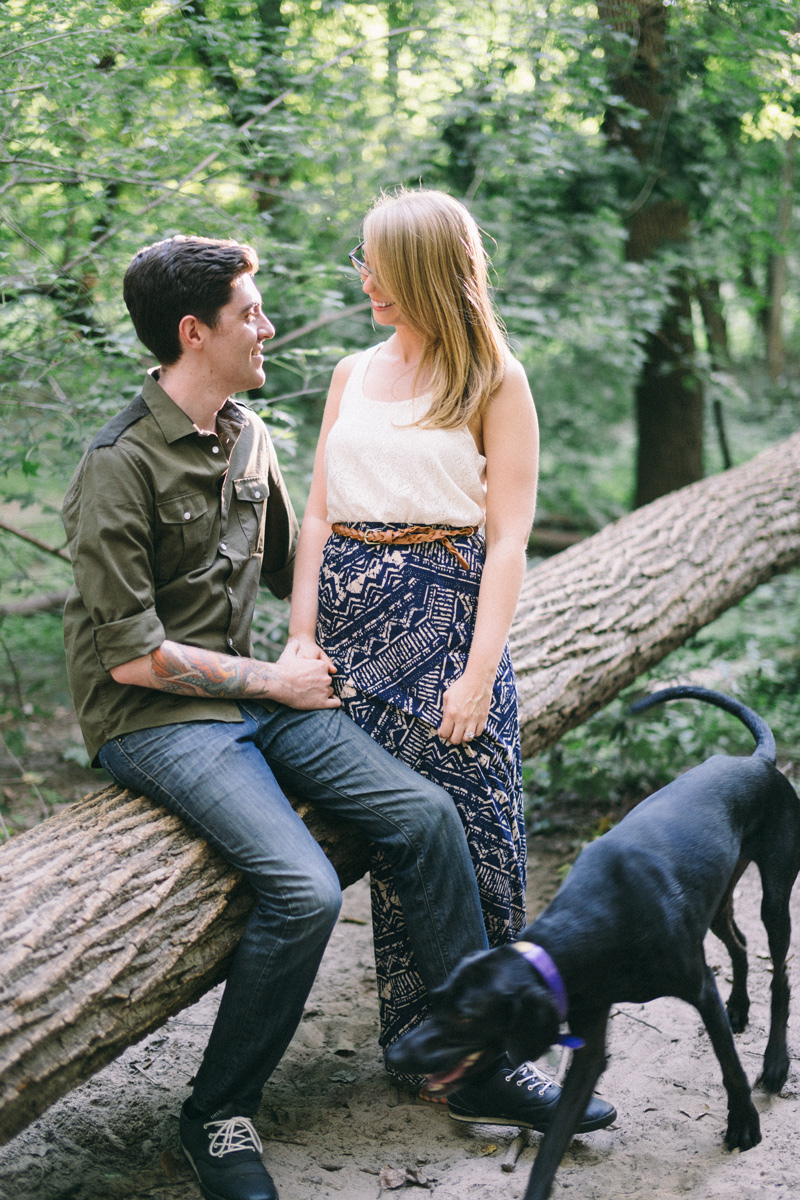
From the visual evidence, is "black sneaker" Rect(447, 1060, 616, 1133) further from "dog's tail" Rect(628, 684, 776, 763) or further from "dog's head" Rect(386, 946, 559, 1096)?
"dog's tail" Rect(628, 684, 776, 763)

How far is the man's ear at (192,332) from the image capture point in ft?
7.47

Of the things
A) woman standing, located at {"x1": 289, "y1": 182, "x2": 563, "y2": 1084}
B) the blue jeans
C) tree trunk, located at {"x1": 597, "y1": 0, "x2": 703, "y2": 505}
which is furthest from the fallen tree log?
tree trunk, located at {"x1": 597, "y1": 0, "x2": 703, "y2": 505}

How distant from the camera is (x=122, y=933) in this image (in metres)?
1.95

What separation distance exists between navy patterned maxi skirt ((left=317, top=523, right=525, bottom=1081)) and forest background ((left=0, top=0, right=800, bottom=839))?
1.30 meters

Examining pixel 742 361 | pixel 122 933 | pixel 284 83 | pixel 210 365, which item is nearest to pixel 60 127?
pixel 284 83

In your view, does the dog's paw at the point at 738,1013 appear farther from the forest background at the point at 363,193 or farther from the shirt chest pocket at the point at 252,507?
the shirt chest pocket at the point at 252,507

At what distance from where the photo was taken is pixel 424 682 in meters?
2.34

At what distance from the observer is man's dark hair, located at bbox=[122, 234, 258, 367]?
2.24m

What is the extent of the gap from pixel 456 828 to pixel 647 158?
5311mm

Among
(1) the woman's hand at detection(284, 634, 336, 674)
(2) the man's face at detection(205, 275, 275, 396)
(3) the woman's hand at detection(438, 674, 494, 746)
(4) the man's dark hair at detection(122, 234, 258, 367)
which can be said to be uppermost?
(4) the man's dark hair at detection(122, 234, 258, 367)

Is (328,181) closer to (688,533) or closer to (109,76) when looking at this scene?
(109,76)

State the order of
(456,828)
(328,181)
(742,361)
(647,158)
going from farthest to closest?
1. (742,361)
2. (647,158)
3. (328,181)
4. (456,828)

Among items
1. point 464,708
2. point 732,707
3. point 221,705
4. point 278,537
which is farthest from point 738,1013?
point 278,537

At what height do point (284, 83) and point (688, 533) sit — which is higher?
point (284, 83)
